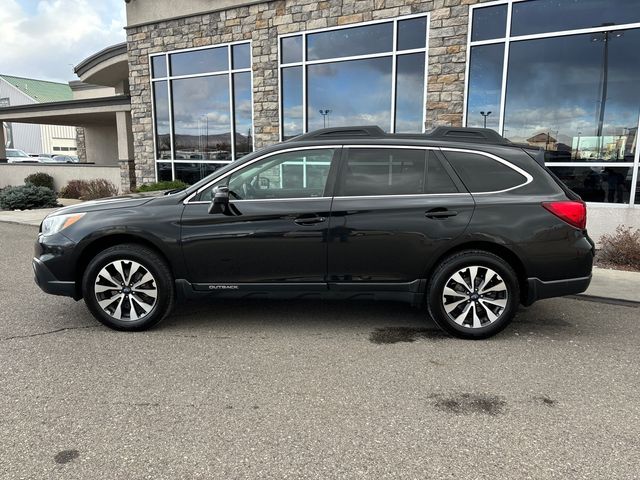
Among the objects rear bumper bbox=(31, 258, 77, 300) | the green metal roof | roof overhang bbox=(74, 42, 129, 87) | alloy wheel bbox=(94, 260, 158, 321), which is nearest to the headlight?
rear bumper bbox=(31, 258, 77, 300)

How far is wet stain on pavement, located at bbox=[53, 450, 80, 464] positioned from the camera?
2.59 metres

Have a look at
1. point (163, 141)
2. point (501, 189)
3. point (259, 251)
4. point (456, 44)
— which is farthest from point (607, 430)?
point (163, 141)

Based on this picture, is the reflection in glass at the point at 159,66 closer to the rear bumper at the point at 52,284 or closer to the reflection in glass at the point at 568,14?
the reflection in glass at the point at 568,14

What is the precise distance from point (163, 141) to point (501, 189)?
455 inches

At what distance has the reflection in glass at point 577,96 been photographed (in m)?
8.20

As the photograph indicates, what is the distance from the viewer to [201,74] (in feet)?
41.8

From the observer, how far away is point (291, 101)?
11.4 meters

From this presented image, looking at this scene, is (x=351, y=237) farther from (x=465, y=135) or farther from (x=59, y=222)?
(x=59, y=222)

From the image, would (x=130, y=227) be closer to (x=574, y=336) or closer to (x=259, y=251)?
(x=259, y=251)

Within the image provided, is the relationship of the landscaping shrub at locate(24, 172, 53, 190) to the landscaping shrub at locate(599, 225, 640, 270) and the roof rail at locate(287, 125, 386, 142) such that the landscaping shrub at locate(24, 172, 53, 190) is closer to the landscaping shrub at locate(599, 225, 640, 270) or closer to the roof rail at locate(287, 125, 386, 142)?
the roof rail at locate(287, 125, 386, 142)

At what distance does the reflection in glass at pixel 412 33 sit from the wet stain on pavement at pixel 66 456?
9.32 meters

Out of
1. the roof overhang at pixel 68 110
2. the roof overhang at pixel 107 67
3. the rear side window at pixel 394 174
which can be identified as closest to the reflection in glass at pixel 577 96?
the rear side window at pixel 394 174

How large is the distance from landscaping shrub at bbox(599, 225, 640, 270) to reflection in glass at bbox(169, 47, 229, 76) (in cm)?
940

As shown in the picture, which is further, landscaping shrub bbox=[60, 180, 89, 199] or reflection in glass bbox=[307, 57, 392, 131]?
landscaping shrub bbox=[60, 180, 89, 199]
